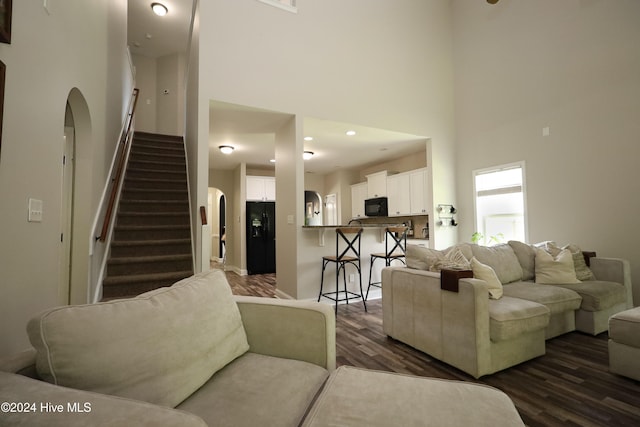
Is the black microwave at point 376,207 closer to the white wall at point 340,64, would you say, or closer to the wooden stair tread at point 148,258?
the white wall at point 340,64

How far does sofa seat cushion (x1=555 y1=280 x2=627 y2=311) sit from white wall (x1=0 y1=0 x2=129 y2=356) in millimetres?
4271

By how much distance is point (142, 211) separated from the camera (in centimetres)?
423

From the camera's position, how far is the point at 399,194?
248 inches

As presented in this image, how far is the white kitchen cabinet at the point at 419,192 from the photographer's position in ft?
18.3

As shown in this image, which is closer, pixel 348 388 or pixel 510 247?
pixel 348 388

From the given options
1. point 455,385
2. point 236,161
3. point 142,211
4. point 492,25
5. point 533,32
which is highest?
point 492,25

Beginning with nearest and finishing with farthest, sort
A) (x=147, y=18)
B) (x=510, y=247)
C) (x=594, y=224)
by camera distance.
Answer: (x=510, y=247) < (x=594, y=224) < (x=147, y=18)

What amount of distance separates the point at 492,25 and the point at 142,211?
20.9 feet

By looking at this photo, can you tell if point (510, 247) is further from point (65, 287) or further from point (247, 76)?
point (65, 287)

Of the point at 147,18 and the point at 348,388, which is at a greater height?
the point at 147,18

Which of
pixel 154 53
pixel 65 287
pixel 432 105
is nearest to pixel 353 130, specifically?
pixel 432 105

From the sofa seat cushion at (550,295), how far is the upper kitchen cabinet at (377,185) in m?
4.12

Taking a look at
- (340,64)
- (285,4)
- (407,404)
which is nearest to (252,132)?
(340,64)

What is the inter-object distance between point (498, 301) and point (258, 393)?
203 centimetres
